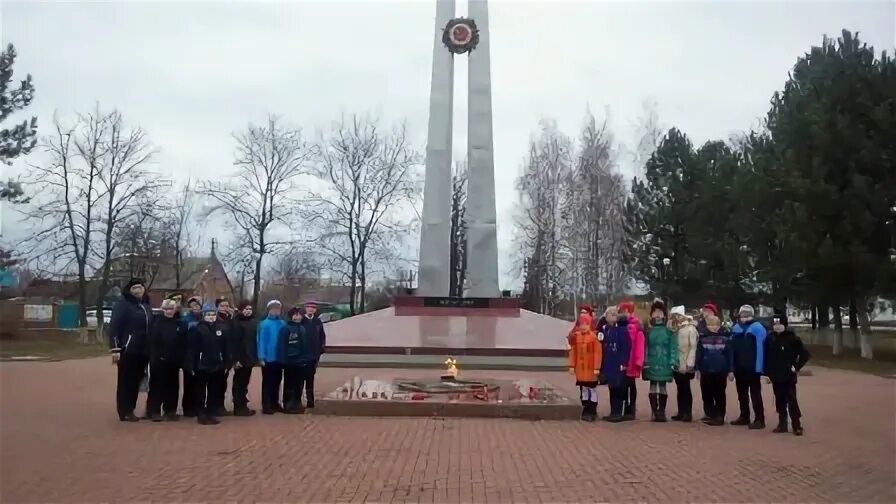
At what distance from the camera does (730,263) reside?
31672 millimetres

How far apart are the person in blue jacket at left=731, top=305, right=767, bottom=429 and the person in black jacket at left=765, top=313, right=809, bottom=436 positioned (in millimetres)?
151

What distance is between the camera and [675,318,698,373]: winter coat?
10.2 meters

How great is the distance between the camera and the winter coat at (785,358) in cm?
952

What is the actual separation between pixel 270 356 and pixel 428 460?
392 cm

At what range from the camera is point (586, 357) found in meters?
10.2

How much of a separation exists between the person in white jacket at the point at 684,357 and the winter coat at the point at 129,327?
6.53 meters

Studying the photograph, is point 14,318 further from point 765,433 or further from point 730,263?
point 765,433

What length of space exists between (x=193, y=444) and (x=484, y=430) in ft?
10.4

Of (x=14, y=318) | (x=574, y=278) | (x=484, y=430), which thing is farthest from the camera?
(x=574, y=278)

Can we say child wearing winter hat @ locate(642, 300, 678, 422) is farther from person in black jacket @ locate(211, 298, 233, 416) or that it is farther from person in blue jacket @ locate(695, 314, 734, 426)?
Answer: person in black jacket @ locate(211, 298, 233, 416)

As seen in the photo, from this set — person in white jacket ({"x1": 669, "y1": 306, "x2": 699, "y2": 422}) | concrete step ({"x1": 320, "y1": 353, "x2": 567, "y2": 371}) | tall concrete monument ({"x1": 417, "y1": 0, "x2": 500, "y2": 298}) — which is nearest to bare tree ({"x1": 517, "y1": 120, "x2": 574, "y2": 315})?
tall concrete monument ({"x1": 417, "y1": 0, "x2": 500, "y2": 298})

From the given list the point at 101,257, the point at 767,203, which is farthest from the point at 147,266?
the point at 767,203

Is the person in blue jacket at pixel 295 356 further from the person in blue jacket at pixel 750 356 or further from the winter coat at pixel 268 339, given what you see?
the person in blue jacket at pixel 750 356

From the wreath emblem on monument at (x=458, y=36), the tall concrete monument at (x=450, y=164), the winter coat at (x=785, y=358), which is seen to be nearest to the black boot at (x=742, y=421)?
the winter coat at (x=785, y=358)
